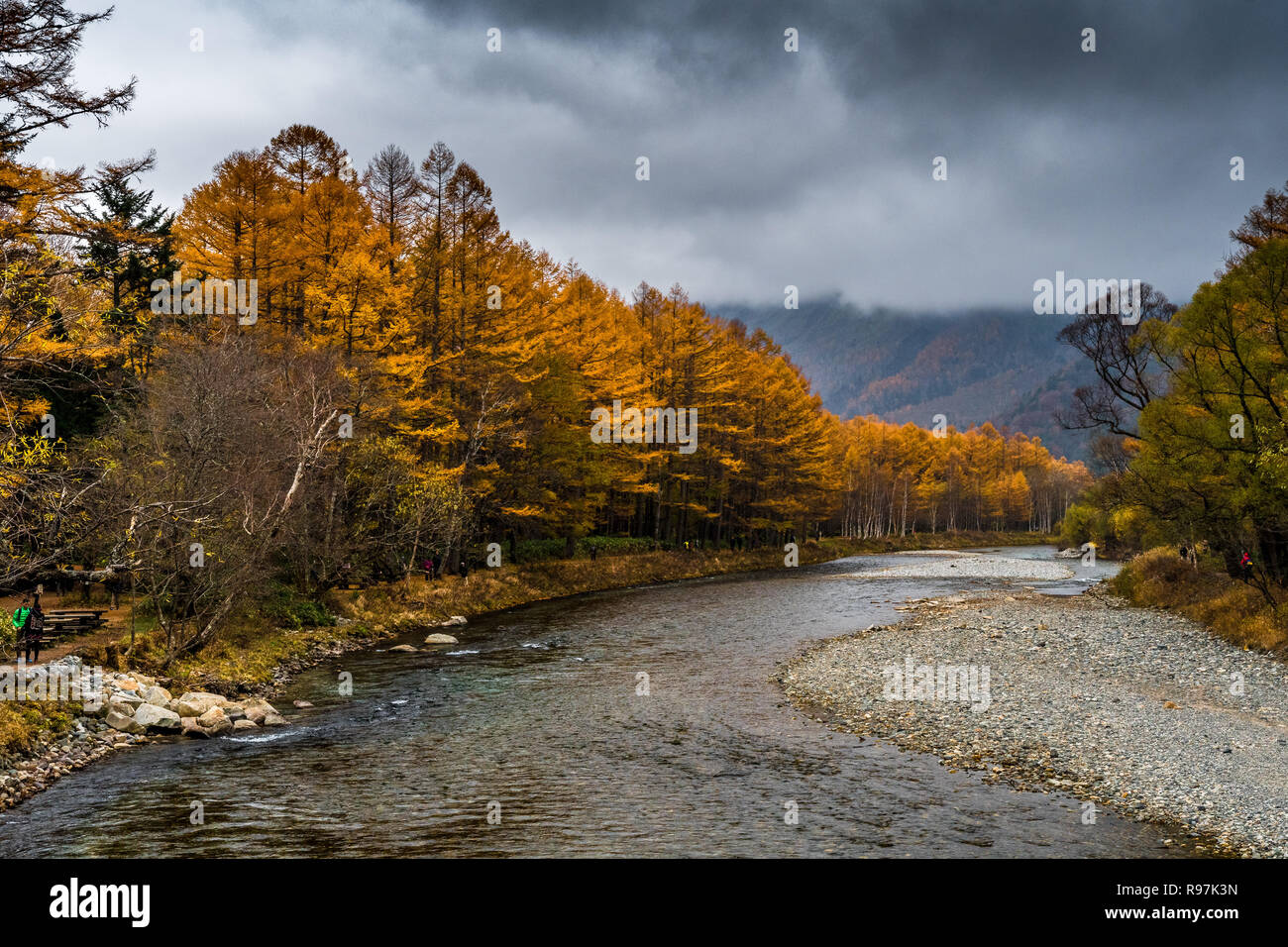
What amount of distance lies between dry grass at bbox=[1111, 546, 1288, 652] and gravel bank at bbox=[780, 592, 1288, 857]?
2.61 ft

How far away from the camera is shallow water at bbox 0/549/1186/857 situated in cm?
986

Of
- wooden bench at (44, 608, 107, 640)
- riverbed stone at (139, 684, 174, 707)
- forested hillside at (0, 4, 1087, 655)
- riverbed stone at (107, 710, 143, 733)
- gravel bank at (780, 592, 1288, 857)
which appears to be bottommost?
gravel bank at (780, 592, 1288, 857)

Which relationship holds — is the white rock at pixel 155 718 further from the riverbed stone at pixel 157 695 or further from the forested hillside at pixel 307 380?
the forested hillside at pixel 307 380

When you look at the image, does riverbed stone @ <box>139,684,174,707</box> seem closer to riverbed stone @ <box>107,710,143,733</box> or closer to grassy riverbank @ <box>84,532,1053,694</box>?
riverbed stone @ <box>107,710,143,733</box>

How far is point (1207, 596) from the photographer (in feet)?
92.8

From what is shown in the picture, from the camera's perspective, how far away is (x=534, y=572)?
125 ft

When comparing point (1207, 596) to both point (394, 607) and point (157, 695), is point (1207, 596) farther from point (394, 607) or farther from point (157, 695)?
point (157, 695)

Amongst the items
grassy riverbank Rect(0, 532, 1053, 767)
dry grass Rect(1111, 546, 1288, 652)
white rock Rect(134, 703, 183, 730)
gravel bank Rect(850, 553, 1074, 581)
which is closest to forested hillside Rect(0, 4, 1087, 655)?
grassy riverbank Rect(0, 532, 1053, 767)

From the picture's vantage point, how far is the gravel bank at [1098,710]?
36.6 ft

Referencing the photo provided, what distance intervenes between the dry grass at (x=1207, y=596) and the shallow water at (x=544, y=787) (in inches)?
549

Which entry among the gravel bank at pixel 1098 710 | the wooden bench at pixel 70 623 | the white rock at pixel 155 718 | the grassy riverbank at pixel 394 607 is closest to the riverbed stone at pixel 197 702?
the white rock at pixel 155 718

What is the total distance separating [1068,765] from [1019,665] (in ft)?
26.9

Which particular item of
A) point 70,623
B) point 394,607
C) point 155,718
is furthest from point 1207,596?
point 70,623
